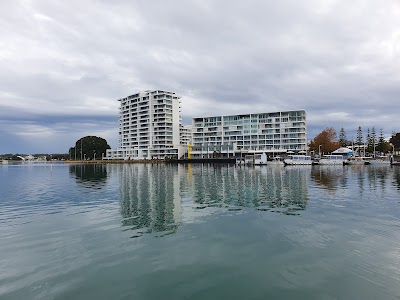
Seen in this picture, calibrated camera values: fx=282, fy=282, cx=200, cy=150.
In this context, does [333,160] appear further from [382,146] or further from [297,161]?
[382,146]

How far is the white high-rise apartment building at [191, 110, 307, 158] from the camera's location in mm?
171125

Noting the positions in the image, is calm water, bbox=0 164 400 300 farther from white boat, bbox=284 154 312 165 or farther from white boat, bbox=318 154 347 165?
white boat, bbox=318 154 347 165

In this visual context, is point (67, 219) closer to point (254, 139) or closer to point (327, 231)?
point (327, 231)

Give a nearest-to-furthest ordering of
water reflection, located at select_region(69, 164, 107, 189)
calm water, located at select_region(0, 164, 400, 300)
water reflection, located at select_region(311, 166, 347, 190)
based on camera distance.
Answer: calm water, located at select_region(0, 164, 400, 300) < water reflection, located at select_region(311, 166, 347, 190) < water reflection, located at select_region(69, 164, 107, 189)

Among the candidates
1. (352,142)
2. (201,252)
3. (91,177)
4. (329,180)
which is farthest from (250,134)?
(201,252)

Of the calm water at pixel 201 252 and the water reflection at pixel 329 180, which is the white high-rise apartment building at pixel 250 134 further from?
the calm water at pixel 201 252

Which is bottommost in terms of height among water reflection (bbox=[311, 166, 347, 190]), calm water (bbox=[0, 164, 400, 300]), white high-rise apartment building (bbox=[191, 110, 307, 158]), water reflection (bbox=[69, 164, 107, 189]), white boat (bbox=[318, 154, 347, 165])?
water reflection (bbox=[311, 166, 347, 190])

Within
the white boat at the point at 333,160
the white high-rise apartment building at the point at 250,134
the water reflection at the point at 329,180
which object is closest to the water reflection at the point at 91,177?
the water reflection at the point at 329,180

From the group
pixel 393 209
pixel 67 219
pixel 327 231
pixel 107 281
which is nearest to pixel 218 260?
pixel 107 281

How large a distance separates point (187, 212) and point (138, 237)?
7389 millimetres

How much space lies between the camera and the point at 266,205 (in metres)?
26.5

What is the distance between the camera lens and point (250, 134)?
182 m

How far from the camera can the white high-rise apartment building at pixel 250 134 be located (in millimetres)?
171125

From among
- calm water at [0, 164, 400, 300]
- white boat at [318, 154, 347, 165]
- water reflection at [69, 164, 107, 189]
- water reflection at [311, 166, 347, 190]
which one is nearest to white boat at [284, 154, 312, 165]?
white boat at [318, 154, 347, 165]
